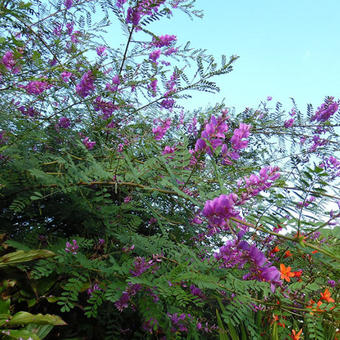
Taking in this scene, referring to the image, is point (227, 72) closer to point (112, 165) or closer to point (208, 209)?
point (112, 165)

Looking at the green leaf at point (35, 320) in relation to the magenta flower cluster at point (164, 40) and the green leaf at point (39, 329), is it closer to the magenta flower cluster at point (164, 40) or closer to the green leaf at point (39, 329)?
the green leaf at point (39, 329)

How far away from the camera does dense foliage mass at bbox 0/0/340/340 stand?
1.22 meters

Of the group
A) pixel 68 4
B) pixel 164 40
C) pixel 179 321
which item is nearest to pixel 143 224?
pixel 179 321

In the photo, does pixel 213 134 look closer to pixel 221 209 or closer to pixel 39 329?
pixel 221 209

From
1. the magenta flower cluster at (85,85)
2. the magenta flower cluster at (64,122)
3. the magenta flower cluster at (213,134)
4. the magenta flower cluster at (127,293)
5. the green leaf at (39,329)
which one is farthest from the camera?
the magenta flower cluster at (64,122)

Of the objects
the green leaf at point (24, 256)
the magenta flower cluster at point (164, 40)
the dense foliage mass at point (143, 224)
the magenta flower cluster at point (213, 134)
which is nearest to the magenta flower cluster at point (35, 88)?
the dense foliage mass at point (143, 224)

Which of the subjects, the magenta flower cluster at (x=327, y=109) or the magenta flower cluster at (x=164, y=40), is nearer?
the magenta flower cluster at (x=164, y=40)

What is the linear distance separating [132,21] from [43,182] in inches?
44.9

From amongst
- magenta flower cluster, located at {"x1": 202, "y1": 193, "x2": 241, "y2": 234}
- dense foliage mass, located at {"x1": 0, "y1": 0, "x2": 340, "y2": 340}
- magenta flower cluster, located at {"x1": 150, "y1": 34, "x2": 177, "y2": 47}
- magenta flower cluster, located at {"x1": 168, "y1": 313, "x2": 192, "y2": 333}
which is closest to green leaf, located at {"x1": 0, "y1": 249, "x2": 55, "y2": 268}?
dense foliage mass, located at {"x1": 0, "y1": 0, "x2": 340, "y2": 340}

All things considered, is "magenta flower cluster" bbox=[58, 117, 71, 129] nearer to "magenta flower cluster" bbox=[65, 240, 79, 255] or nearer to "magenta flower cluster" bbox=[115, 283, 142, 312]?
"magenta flower cluster" bbox=[65, 240, 79, 255]

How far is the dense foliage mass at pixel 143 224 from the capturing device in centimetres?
122

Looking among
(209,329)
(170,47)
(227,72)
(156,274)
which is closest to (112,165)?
(156,274)

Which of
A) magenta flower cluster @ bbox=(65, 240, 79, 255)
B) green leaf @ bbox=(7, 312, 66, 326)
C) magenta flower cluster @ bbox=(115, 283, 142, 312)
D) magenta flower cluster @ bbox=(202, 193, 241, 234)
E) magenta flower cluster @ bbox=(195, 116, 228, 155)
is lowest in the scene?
green leaf @ bbox=(7, 312, 66, 326)

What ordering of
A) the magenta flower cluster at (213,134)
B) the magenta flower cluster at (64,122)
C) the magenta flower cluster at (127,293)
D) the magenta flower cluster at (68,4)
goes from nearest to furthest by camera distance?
the magenta flower cluster at (213,134), the magenta flower cluster at (127,293), the magenta flower cluster at (64,122), the magenta flower cluster at (68,4)
